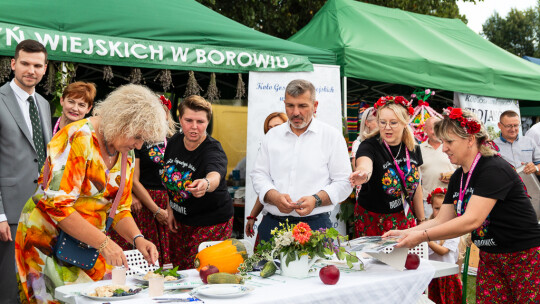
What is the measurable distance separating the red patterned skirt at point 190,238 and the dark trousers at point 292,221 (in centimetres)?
38

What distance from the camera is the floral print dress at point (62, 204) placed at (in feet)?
7.79

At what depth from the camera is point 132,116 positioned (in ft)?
7.95

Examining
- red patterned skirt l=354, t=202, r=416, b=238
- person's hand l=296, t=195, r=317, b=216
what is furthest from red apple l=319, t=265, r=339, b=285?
red patterned skirt l=354, t=202, r=416, b=238

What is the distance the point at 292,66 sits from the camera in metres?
5.89

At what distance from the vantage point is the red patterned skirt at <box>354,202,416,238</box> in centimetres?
414

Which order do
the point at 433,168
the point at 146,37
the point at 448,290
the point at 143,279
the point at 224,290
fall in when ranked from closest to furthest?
the point at 224,290 → the point at 143,279 → the point at 448,290 → the point at 146,37 → the point at 433,168

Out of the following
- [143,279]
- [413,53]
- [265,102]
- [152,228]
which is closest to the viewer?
A: [143,279]

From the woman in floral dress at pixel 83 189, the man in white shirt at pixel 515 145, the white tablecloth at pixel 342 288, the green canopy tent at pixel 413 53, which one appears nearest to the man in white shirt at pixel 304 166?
the white tablecloth at pixel 342 288

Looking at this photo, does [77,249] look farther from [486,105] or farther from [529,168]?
[486,105]

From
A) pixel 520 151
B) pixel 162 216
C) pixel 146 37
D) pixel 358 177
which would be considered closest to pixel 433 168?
pixel 520 151

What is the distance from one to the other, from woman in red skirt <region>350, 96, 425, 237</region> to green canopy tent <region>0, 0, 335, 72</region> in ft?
6.30

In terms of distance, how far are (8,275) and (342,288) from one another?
208cm

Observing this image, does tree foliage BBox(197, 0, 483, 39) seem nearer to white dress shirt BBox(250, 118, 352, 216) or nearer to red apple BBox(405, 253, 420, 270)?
white dress shirt BBox(250, 118, 352, 216)

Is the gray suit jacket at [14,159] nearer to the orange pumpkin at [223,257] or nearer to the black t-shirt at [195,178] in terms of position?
the black t-shirt at [195,178]
